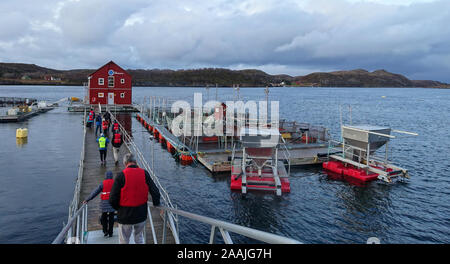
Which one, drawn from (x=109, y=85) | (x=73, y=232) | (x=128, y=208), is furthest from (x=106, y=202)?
(x=109, y=85)

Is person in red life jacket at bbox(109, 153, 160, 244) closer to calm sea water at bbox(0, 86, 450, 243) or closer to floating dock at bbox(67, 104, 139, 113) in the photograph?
calm sea water at bbox(0, 86, 450, 243)

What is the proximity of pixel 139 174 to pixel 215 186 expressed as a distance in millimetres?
16729

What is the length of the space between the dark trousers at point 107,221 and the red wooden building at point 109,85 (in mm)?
59338

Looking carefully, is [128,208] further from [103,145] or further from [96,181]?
[103,145]

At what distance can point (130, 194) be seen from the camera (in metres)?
5.48

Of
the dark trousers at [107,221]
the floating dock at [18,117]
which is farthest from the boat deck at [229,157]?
the floating dock at [18,117]

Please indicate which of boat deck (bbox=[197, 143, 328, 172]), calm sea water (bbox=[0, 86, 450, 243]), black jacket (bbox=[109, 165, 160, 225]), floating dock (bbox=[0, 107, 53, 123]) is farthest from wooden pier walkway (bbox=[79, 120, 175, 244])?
floating dock (bbox=[0, 107, 53, 123])

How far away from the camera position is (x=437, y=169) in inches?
1134

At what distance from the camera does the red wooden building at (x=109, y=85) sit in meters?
63.3

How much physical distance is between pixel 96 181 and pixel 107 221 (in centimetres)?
644

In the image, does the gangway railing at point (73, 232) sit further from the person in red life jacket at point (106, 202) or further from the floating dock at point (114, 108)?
the floating dock at point (114, 108)

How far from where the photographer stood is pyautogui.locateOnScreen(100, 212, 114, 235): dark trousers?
8.62 m

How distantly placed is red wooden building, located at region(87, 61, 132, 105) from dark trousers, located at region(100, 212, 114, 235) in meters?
59.3
